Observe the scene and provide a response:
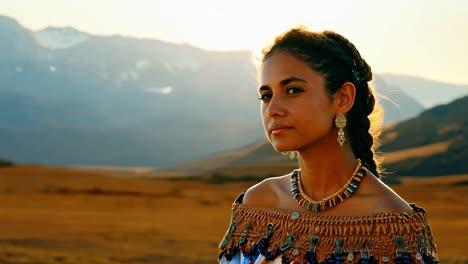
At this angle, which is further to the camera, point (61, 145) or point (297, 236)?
point (61, 145)

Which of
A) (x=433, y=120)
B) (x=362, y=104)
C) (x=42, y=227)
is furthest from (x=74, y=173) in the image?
(x=433, y=120)

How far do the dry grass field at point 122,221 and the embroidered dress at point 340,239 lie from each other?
945 cm

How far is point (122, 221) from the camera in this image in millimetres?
19781

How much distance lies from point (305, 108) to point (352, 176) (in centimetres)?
35

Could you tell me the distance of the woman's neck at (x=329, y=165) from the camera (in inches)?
120

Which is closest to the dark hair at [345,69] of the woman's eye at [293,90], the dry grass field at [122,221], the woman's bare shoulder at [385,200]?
the woman's eye at [293,90]

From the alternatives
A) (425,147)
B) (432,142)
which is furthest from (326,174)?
(432,142)

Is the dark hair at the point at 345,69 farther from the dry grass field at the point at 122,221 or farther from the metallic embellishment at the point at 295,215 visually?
the dry grass field at the point at 122,221

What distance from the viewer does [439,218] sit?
70.9 feet

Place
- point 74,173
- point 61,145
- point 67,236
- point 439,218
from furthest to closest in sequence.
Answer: point 61,145 < point 74,173 < point 439,218 < point 67,236

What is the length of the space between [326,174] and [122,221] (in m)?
17.2

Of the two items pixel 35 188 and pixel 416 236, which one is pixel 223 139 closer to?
pixel 35 188

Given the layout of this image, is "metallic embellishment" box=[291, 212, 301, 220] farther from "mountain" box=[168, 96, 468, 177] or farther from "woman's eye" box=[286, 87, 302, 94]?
"mountain" box=[168, 96, 468, 177]

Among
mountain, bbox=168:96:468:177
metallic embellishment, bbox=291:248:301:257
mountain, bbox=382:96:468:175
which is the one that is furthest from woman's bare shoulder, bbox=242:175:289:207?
mountain, bbox=382:96:468:175
